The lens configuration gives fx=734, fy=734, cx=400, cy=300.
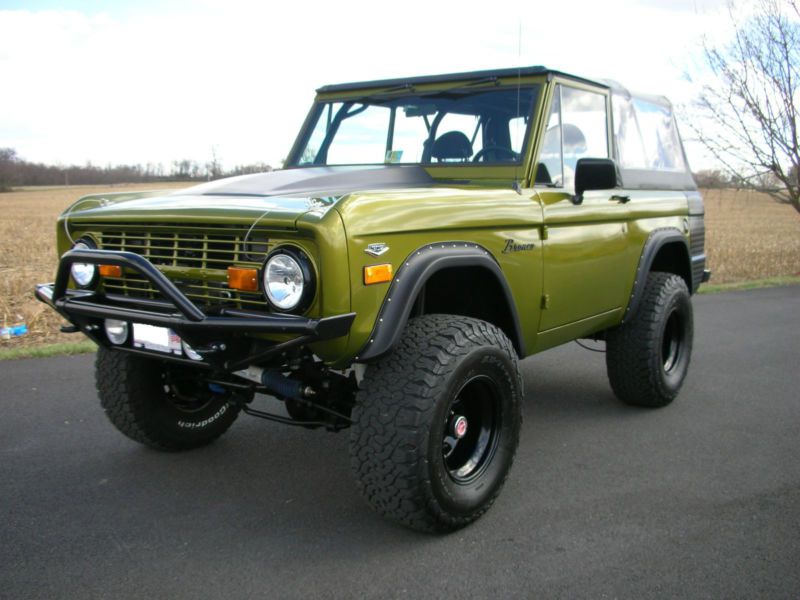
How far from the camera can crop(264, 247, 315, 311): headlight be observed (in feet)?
8.50

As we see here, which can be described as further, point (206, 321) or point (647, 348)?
point (647, 348)

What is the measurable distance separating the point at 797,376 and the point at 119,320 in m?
5.05

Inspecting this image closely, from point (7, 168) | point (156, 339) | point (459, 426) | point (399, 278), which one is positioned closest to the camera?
point (399, 278)

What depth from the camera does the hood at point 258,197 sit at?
9.01 ft

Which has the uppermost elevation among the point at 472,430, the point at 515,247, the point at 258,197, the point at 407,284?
the point at 258,197

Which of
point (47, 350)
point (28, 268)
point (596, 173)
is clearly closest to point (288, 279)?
point (596, 173)

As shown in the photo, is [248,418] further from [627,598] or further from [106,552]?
[627,598]

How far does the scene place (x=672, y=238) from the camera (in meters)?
4.84

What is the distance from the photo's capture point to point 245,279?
2.69m

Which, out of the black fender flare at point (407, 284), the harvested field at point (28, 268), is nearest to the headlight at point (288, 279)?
the black fender flare at point (407, 284)

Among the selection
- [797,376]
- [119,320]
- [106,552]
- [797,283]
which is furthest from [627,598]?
[797,283]

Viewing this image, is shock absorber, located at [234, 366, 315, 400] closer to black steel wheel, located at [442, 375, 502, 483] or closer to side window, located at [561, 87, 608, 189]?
black steel wheel, located at [442, 375, 502, 483]

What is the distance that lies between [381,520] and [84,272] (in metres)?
1.69

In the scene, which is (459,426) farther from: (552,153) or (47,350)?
(47,350)
